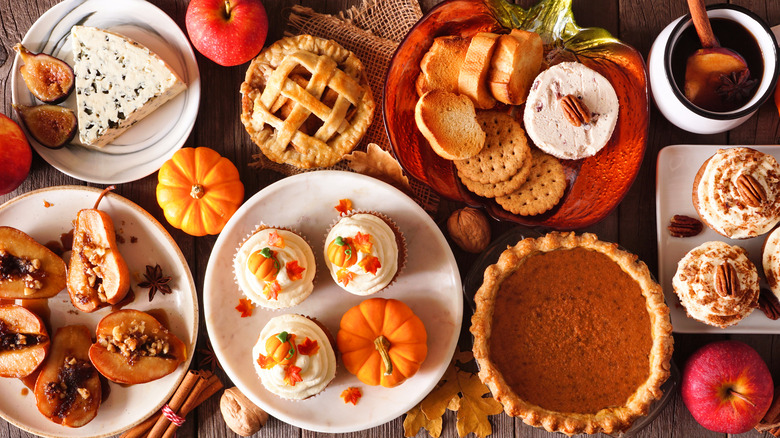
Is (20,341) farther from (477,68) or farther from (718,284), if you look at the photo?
(718,284)

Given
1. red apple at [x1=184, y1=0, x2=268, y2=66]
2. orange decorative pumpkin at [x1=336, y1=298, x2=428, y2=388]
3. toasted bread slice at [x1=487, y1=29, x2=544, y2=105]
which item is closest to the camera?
toasted bread slice at [x1=487, y1=29, x2=544, y2=105]

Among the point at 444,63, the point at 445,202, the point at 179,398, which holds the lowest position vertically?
the point at 179,398

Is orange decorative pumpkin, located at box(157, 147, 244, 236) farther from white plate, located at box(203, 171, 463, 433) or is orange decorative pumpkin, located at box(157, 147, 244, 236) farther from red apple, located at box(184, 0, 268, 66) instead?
red apple, located at box(184, 0, 268, 66)

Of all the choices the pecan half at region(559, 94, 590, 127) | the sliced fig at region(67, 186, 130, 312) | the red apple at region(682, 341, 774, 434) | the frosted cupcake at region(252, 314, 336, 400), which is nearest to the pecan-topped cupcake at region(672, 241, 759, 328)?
the red apple at region(682, 341, 774, 434)

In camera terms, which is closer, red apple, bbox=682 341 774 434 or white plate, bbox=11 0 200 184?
red apple, bbox=682 341 774 434

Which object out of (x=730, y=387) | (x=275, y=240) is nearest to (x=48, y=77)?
(x=275, y=240)
